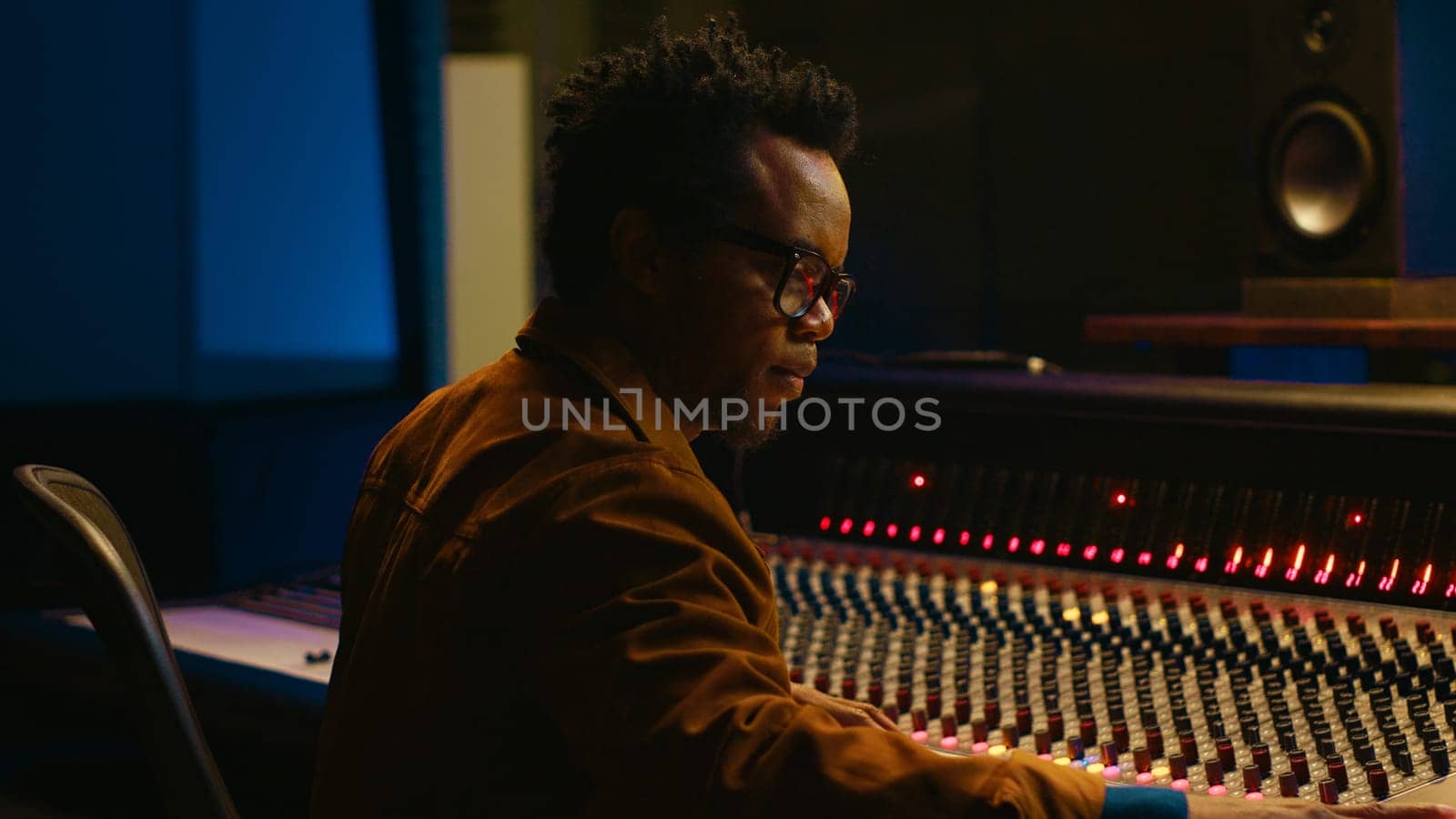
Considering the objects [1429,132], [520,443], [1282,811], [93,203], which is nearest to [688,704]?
[520,443]

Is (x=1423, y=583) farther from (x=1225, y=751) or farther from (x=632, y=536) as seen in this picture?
(x=632, y=536)

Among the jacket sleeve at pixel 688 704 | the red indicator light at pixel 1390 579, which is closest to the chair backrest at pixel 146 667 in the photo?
the jacket sleeve at pixel 688 704

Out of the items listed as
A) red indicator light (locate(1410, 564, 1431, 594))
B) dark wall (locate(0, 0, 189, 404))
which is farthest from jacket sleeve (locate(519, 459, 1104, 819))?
dark wall (locate(0, 0, 189, 404))

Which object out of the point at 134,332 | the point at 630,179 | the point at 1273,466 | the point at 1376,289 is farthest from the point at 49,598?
the point at 1376,289

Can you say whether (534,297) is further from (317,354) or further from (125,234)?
(125,234)

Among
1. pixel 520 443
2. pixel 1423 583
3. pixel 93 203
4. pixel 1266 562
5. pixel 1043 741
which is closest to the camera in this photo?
pixel 520 443

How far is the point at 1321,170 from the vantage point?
2.30m

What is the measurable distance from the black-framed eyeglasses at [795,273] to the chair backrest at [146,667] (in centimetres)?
57

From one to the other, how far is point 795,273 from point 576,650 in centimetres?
41

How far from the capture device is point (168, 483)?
2.72 meters

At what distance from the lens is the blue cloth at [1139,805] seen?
101 cm

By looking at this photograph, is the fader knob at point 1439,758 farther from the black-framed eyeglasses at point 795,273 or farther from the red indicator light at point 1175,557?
the black-framed eyeglasses at point 795,273

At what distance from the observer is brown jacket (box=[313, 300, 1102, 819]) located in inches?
38.8

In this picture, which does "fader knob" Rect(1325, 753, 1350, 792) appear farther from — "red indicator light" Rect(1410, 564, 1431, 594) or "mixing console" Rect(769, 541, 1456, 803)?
"red indicator light" Rect(1410, 564, 1431, 594)
